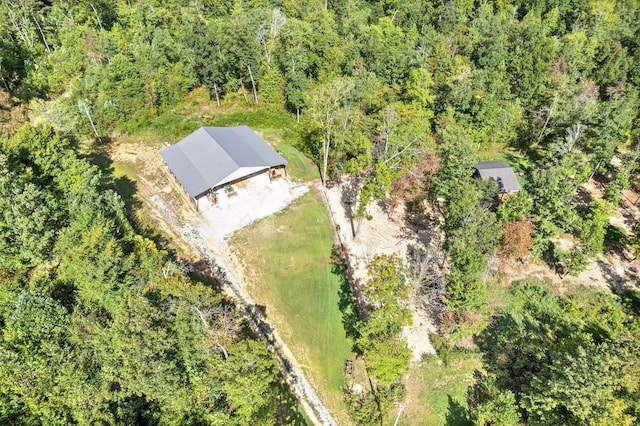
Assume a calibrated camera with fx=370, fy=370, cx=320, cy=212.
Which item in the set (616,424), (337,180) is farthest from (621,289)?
(337,180)

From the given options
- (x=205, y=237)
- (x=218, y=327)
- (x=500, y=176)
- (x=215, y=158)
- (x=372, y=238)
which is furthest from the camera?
(x=500, y=176)

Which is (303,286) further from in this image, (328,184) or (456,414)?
(456,414)

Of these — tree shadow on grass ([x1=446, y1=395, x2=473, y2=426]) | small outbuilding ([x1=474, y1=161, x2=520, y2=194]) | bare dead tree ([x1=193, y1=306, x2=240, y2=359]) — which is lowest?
tree shadow on grass ([x1=446, y1=395, x2=473, y2=426])

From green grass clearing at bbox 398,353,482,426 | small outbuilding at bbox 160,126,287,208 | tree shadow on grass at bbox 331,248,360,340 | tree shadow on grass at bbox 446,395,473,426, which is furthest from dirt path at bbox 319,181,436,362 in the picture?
small outbuilding at bbox 160,126,287,208

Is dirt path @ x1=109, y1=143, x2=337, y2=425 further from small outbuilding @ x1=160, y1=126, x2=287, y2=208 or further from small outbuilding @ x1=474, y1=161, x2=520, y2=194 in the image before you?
small outbuilding @ x1=474, y1=161, x2=520, y2=194

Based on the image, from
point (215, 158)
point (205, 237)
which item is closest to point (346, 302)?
point (205, 237)

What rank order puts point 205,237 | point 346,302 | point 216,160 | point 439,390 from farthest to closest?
point 216,160, point 205,237, point 346,302, point 439,390
